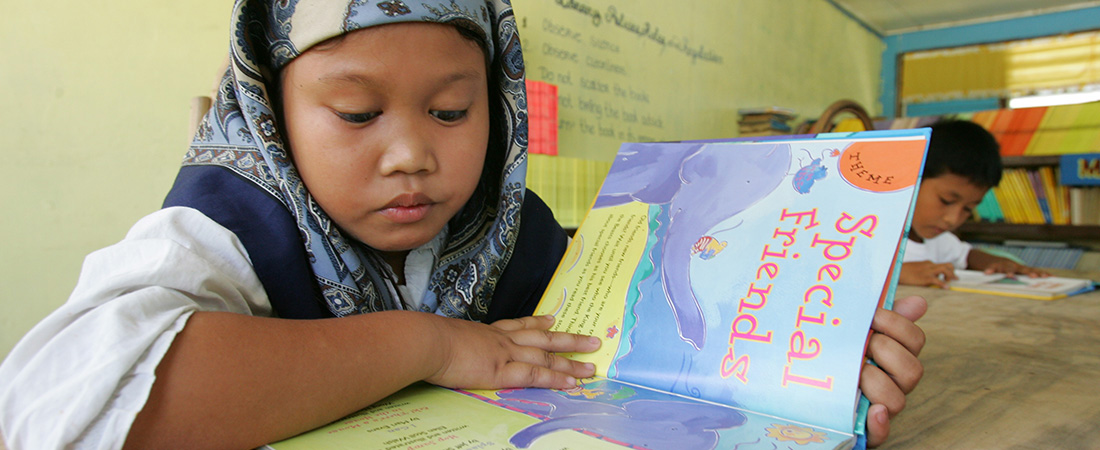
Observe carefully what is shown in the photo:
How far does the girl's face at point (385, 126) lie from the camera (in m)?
0.44

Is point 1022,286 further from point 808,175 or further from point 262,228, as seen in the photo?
point 262,228

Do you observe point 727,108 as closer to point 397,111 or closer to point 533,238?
point 533,238

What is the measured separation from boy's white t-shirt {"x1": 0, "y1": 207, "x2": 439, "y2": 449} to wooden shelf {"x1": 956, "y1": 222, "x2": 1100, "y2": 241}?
3.54m

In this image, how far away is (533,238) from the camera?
2.16 feet

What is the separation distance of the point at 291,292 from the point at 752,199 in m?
0.38

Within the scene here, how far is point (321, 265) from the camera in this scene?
0.49 m

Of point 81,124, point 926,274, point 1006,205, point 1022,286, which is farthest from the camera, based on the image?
point 1006,205

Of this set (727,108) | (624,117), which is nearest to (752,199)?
(624,117)

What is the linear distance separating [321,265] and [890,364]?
423 millimetres

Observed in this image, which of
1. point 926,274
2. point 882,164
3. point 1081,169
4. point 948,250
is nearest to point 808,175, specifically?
point 882,164

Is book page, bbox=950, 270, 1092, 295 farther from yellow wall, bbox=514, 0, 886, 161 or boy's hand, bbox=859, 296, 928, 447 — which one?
yellow wall, bbox=514, 0, 886, 161

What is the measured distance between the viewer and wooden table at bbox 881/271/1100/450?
378 millimetres

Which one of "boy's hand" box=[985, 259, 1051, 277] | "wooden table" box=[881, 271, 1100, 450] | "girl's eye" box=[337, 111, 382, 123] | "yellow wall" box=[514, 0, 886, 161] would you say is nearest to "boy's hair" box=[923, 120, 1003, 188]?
"boy's hand" box=[985, 259, 1051, 277]

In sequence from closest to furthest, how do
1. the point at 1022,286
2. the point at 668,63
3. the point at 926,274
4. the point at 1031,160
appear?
the point at 1022,286
the point at 926,274
the point at 668,63
the point at 1031,160
